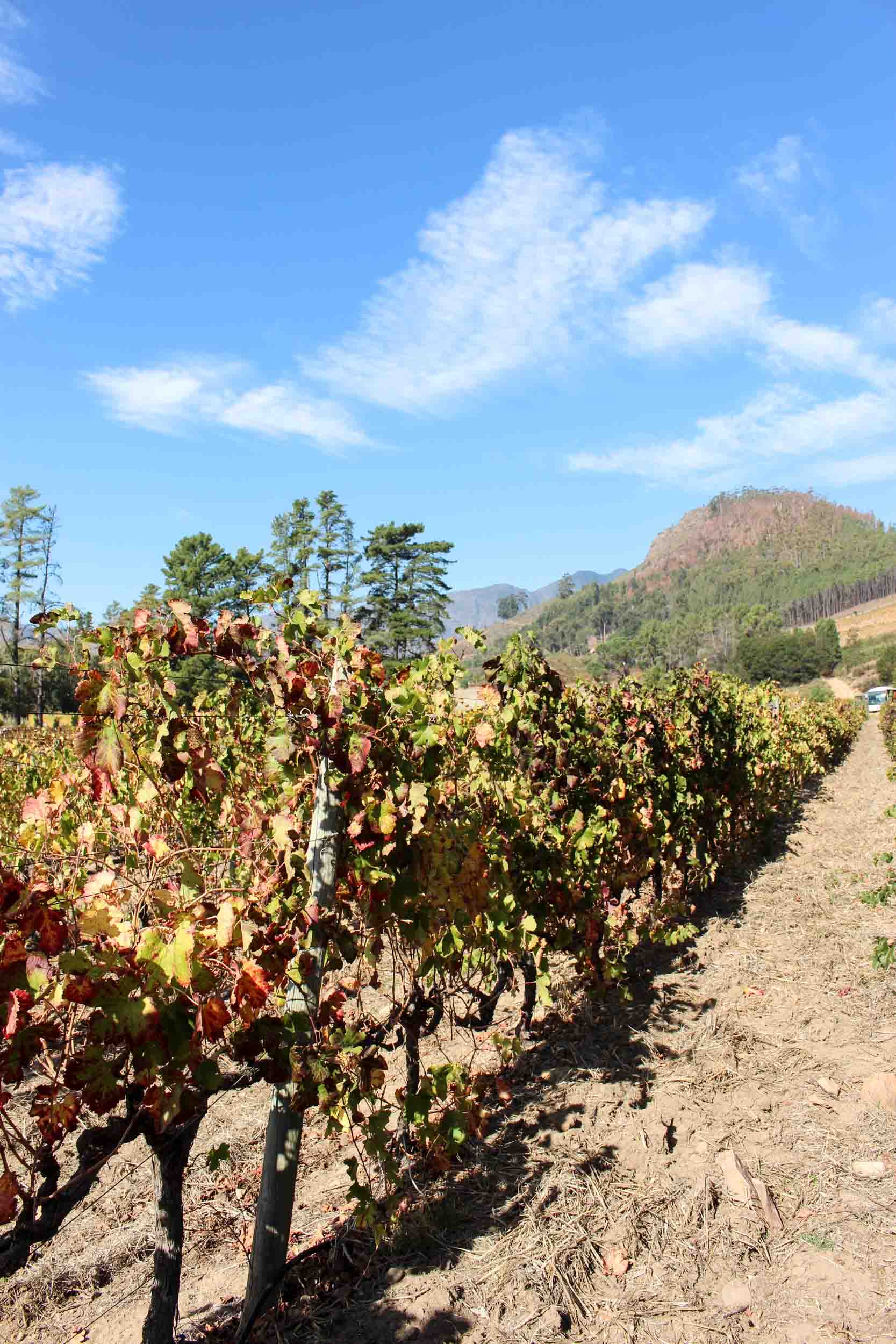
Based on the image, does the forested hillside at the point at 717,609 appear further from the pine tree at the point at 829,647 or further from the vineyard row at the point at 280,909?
the vineyard row at the point at 280,909

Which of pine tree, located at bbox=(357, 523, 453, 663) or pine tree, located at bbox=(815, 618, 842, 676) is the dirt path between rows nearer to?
pine tree, located at bbox=(357, 523, 453, 663)

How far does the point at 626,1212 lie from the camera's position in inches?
115

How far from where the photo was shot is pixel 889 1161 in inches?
124

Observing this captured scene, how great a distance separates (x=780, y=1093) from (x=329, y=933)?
8.34 ft

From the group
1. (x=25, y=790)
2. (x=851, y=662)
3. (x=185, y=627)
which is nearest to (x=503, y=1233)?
(x=185, y=627)

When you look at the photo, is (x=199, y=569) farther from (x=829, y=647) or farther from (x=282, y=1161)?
(x=829, y=647)

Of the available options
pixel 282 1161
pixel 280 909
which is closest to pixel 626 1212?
pixel 282 1161

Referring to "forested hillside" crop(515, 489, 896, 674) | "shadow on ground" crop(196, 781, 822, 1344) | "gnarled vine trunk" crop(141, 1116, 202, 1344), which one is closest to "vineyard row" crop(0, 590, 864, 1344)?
"gnarled vine trunk" crop(141, 1116, 202, 1344)

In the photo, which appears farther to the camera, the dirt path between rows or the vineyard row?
the dirt path between rows

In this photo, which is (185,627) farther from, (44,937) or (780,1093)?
(780,1093)

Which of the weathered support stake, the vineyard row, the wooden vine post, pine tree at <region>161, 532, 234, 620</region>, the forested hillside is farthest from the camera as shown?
the forested hillside

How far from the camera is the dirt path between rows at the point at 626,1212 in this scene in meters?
2.48

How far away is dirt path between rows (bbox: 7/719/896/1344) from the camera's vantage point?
248 centimetres

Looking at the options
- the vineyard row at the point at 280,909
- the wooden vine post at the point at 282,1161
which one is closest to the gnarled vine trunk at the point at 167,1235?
the vineyard row at the point at 280,909
